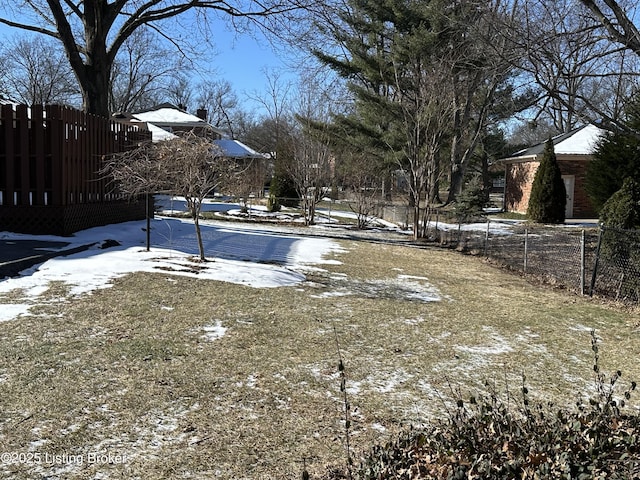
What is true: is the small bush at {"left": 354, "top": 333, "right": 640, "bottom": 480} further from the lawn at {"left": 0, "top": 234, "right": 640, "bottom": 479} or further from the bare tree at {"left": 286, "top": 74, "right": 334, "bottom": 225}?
the bare tree at {"left": 286, "top": 74, "right": 334, "bottom": 225}

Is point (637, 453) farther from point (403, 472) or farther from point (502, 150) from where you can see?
point (502, 150)

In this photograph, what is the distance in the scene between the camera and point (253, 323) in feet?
18.9

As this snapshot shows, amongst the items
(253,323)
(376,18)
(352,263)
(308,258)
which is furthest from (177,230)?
(376,18)

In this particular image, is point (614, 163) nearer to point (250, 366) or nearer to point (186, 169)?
point (186, 169)

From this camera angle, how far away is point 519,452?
2201mm

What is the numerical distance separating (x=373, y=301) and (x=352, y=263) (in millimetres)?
3599

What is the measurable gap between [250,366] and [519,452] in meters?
2.72

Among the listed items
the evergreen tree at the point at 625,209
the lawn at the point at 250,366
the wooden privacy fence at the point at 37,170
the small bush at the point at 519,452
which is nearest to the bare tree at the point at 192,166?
the lawn at the point at 250,366

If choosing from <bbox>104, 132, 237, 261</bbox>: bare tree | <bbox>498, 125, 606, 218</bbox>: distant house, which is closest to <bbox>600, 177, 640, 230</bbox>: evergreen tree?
<bbox>104, 132, 237, 261</bbox>: bare tree

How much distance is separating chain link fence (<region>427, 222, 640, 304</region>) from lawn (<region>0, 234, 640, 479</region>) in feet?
3.65

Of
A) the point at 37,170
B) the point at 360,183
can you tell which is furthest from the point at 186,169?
the point at 360,183

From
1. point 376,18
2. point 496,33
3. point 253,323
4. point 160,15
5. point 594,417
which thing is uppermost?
point 376,18

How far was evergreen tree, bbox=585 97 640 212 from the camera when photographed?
13523 millimetres

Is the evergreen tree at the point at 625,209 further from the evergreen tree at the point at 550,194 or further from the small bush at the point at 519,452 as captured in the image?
the evergreen tree at the point at 550,194
